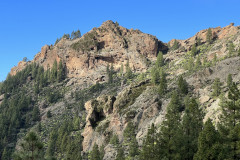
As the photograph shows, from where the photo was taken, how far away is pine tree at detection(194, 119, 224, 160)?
2745cm

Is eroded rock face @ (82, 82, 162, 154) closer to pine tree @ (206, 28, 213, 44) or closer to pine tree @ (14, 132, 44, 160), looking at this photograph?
pine tree @ (14, 132, 44, 160)

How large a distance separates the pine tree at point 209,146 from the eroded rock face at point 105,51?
377ft

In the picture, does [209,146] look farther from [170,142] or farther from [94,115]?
[94,115]

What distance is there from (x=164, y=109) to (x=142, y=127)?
7974 millimetres

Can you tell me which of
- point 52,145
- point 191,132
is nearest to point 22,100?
point 52,145

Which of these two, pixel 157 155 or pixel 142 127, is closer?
pixel 157 155

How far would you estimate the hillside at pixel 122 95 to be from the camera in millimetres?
42150

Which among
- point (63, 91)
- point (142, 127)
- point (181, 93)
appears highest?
point (63, 91)

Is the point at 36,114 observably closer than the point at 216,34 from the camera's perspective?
Yes

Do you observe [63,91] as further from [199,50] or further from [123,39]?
[199,50]

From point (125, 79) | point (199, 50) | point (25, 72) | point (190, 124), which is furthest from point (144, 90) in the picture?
point (25, 72)

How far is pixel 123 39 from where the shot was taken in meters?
159

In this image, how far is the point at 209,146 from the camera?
28.9 m

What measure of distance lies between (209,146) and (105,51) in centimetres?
13428
